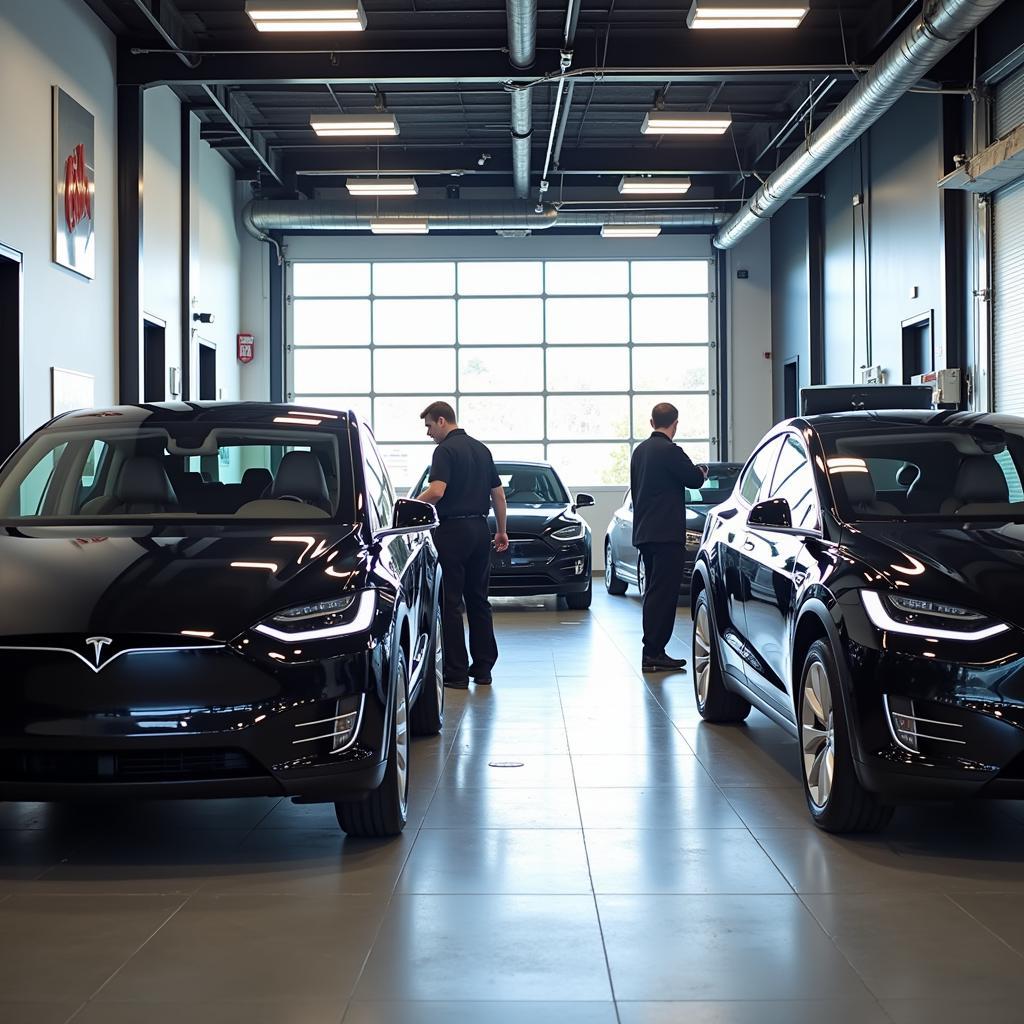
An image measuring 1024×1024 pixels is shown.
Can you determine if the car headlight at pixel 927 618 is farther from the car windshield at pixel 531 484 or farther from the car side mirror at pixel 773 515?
the car windshield at pixel 531 484

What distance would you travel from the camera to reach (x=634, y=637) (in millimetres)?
11391

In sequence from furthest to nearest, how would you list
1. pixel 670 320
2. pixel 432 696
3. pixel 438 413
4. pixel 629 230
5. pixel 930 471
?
pixel 670 320 → pixel 629 230 → pixel 438 413 → pixel 432 696 → pixel 930 471

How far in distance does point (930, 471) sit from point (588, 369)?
1657 cm

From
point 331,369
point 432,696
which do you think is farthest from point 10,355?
point 331,369

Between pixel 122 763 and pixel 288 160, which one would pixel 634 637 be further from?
pixel 288 160

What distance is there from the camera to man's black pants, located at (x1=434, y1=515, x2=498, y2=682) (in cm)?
845

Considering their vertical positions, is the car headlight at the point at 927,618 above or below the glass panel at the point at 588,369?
below

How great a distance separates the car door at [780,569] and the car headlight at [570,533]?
694 cm

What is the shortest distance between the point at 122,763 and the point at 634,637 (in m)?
7.61

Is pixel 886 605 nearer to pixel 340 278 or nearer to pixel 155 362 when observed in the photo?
pixel 155 362

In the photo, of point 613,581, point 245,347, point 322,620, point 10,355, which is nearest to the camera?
point 322,620

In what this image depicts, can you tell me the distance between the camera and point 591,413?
21.9 m

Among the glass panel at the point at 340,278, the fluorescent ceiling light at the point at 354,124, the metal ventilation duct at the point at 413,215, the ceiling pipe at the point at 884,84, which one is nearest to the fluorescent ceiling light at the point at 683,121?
the ceiling pipe at the point at 884,84

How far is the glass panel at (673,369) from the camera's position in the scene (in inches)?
864
